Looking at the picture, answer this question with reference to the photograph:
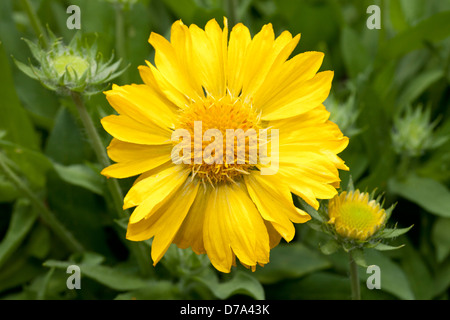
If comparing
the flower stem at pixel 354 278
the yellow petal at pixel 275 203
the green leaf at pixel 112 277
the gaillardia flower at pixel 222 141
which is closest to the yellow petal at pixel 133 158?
the gaillardia flower at pixel 222 141

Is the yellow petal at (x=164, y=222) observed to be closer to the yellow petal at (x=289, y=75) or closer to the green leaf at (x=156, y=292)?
the yellow petal at (x=289, y=75)

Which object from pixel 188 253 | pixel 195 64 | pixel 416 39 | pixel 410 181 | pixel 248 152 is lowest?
pixel 188 253

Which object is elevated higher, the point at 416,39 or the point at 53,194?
the point at 416,39

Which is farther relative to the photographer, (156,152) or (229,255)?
(156,152)

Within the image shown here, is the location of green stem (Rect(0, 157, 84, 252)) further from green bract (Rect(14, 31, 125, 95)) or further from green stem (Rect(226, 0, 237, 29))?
green stem (Rect(226, 0, 237, 29))

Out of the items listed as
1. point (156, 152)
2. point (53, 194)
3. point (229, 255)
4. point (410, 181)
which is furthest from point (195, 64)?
point (410, 181)

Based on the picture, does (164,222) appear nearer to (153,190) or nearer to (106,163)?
(153,190)

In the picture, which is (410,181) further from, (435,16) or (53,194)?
(53,194)
